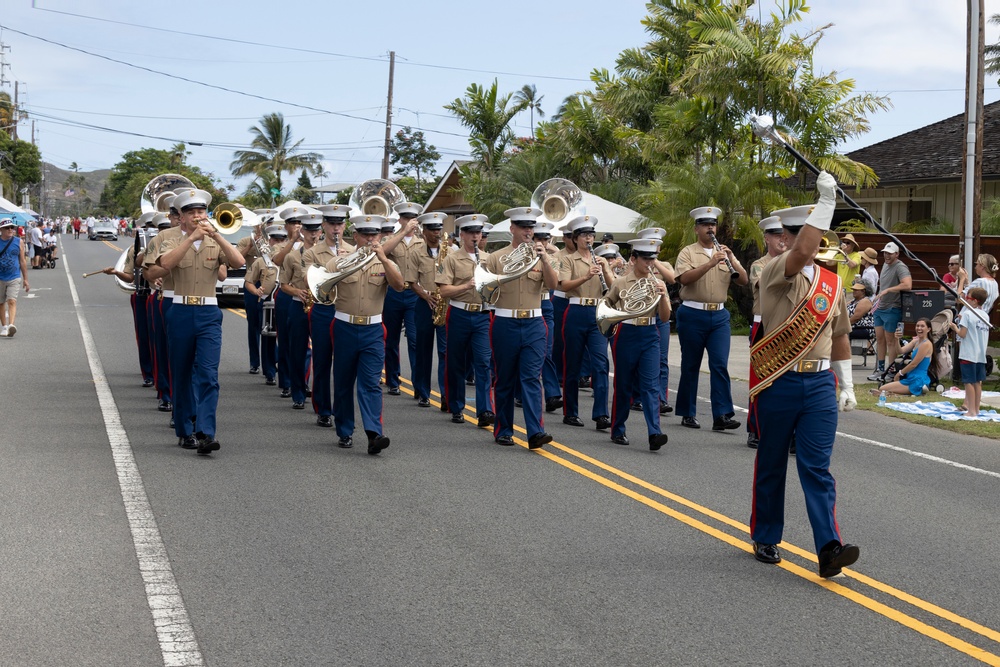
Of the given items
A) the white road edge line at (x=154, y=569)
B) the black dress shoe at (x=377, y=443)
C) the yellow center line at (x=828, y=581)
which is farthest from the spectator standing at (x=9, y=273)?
the yellow center line at (x=828, y=581)

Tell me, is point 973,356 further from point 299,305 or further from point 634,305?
point 299,305

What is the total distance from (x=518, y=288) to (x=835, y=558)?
16.4 ft

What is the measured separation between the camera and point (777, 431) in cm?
697

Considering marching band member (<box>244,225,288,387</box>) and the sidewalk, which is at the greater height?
marching band member (<box>244,225,288,387</box>)

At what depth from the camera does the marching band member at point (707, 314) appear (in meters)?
11.9

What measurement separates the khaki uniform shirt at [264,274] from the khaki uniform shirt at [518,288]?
4.58 metres

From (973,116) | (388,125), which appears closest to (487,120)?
(388,125)

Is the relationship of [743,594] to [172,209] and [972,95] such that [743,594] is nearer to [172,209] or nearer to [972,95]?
[172,209]

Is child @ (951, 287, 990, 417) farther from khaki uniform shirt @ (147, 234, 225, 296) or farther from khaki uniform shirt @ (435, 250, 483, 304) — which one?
khaki uniform shirt @ (147, 234, 225, 296)

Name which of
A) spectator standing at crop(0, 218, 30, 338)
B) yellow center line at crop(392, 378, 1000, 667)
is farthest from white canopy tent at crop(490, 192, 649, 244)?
yellow center line at crop(392, 378, 1000, 667)

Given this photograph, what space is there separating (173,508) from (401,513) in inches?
60.0

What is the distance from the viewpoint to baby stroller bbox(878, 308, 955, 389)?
51.3 feet

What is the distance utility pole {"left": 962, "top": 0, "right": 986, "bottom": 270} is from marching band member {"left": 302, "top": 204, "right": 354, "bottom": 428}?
31.9 ft

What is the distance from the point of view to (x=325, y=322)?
1133cm
